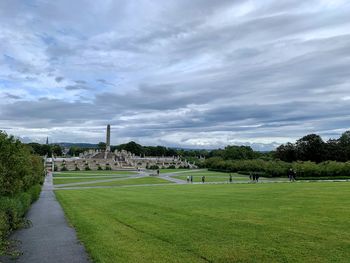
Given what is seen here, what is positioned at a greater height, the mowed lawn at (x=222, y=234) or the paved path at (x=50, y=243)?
the mowed lawn at (x=222, y=234)

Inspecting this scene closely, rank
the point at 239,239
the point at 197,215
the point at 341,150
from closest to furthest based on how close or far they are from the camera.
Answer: the point at 239,239 → the point at 197,215 → the point at 341,150

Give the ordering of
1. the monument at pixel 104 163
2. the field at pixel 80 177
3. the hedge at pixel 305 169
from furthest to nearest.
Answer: the monument at pixel 104 163 → the hedge at pixel 305 169 → the field at pixel 80 177

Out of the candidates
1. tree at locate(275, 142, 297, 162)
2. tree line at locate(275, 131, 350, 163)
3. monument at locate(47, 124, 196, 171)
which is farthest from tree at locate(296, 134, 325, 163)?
monument at locate(47, 124, 196, 171)

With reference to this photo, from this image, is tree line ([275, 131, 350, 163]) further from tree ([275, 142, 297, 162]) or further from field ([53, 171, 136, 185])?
field ([53, 171, 136, 185])

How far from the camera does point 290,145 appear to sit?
107438 millimetres

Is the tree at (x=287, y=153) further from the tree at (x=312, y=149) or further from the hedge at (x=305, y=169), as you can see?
the hedge at (x=305, y=169)

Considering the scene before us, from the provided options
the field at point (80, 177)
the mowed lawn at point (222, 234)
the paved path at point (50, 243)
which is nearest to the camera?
the mowed lawn at point (222, 234)

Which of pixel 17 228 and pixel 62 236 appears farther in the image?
pixel 17 228

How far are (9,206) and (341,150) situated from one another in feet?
315

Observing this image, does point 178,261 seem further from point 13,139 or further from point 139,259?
point 13,139

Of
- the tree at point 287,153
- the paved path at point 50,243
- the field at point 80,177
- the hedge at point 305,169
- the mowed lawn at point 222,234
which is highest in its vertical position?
the tree at point 287,153

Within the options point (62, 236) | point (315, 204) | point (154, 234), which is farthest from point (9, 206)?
point (315, 204)

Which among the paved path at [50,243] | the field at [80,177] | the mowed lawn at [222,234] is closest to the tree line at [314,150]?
the field at [80,177]

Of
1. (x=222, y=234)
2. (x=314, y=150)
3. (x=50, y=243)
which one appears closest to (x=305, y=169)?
(x=314, y=150)
